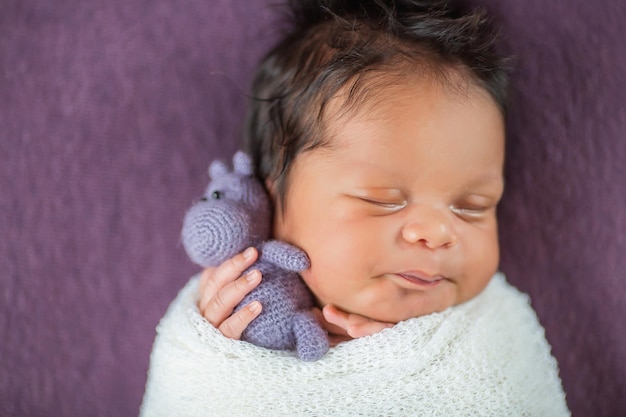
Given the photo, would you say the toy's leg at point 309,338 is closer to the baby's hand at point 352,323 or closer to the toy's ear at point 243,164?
the baby's hand at point 352,323

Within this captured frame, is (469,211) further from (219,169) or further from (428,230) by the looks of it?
(219,169)

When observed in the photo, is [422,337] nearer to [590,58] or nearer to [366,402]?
[366,402]

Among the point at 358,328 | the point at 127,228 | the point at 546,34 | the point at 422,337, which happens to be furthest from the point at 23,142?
the point at 546,34

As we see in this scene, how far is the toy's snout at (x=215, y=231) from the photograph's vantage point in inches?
42.1

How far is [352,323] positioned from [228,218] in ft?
0.93

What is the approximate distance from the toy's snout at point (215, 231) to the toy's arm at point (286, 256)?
49mm

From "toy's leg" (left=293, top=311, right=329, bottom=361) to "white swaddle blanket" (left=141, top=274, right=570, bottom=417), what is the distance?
0.03 metres

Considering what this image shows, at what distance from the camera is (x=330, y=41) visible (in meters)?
1.13

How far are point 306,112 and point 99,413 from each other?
32.7 inches

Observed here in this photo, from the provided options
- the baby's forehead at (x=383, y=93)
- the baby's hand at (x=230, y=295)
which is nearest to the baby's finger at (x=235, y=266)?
the baby's hand at (x=230, y=295)

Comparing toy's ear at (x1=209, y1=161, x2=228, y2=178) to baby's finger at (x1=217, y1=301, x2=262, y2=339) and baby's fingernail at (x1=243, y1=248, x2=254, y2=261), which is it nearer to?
baby's fingernail at (x1=243, y1=248, x2=254, y2=261)

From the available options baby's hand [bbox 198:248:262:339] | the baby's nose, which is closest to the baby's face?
the baby's nose

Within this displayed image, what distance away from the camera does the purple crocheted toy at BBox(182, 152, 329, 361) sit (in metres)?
1.05

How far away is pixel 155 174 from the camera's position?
53.6 inches
